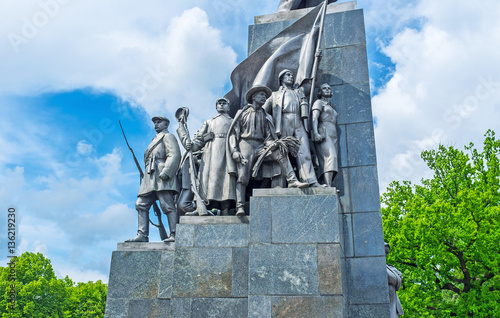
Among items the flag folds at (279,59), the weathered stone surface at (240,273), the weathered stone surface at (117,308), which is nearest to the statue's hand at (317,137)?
the flag folds at (279,59)

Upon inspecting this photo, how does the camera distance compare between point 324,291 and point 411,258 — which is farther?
point 411,258

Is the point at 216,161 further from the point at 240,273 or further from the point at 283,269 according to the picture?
the point at 283,269

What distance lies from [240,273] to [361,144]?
13.5 ft

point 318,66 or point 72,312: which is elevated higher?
point 318,66

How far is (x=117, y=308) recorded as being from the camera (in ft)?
30.2

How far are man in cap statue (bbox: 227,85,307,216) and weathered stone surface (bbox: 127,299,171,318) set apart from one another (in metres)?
2.29

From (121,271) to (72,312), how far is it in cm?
2781

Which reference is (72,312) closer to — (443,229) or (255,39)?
(443,229)

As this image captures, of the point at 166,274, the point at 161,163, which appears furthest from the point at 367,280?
the point at 161,163

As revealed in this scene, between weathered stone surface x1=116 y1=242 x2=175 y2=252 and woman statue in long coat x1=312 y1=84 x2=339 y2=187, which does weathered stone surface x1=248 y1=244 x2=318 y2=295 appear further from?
weathered stone surface x1=116 y1=242 x2=175 y2=252

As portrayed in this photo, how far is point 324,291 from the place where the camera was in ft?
25.6

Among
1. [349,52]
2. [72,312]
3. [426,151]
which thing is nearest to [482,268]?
[426,151]

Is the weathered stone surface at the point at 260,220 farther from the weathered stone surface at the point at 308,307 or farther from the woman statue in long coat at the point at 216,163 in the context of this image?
the weathered stone surface at the point at 308,307

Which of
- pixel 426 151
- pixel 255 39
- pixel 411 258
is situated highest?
pixel 426 151
